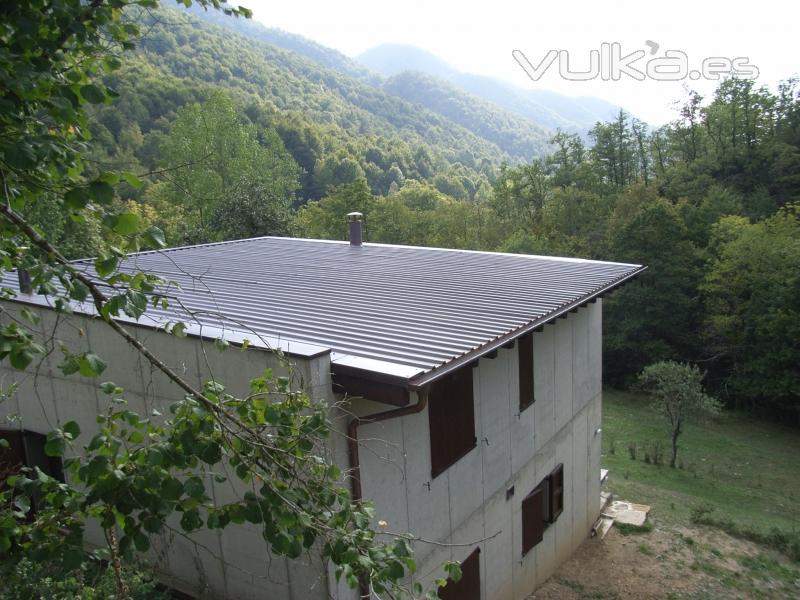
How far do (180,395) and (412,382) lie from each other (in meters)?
2.40

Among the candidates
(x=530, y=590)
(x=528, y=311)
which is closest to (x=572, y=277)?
(x=528, y=311)

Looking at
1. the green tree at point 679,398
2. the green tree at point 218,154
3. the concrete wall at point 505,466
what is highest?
the green tree at point 218,154

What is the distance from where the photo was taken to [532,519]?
925cm

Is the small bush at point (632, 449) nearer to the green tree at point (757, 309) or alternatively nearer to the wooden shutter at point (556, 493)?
the green tree at point (757, 309)

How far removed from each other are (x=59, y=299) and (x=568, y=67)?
1237 inches

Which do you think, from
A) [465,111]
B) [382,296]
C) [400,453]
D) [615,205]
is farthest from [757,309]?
[465,111]

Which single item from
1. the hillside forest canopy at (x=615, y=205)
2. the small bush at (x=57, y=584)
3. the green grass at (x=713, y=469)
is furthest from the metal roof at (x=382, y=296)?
the green grass at (x=713, y=469)

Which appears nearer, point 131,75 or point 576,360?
point 576,360

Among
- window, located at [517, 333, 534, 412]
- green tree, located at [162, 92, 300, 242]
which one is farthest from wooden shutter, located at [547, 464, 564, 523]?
green tree, located at [162, 92, 300, 242]

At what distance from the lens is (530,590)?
9.53 meters

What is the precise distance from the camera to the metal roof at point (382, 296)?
5.69 metres

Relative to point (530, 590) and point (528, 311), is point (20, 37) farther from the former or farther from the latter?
point (530, 590)

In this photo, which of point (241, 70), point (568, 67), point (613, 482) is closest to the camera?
point (613, 482)

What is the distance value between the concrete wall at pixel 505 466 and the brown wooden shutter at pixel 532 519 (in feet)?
0.52
